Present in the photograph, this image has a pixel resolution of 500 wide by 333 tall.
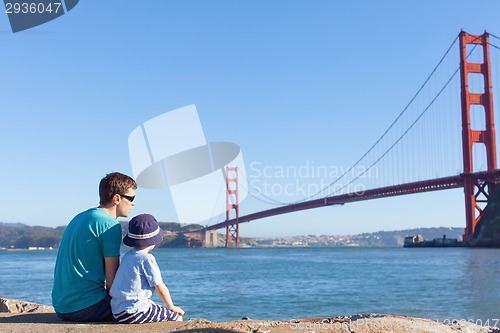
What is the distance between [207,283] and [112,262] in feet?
43.9

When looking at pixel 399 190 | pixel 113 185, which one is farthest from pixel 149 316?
pixel 399 190

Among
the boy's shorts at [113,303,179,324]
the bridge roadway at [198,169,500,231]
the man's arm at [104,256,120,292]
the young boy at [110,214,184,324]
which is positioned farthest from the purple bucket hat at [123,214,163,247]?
the bridge roadway at [198,169,500,231]

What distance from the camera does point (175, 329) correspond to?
268 cm

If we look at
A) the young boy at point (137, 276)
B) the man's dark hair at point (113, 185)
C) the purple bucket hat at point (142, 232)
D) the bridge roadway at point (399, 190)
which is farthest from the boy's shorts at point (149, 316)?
the bridge roadway at point (399, 190)

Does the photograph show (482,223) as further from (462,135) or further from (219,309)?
(219,309)

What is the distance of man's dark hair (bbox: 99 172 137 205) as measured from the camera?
2799mm

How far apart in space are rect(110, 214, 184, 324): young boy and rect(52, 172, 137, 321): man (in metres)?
0.08

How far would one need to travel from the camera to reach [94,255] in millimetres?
2777

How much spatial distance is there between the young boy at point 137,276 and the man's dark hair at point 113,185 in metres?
0.16

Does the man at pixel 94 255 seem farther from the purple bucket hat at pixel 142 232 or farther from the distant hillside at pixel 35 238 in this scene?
the distant hillside at pixel 35 238

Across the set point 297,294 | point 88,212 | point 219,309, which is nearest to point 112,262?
point 88,212

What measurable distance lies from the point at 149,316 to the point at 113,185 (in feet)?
2.07

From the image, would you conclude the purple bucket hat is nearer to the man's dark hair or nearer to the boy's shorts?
the man's dark hair

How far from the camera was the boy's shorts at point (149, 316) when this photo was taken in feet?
9.09
